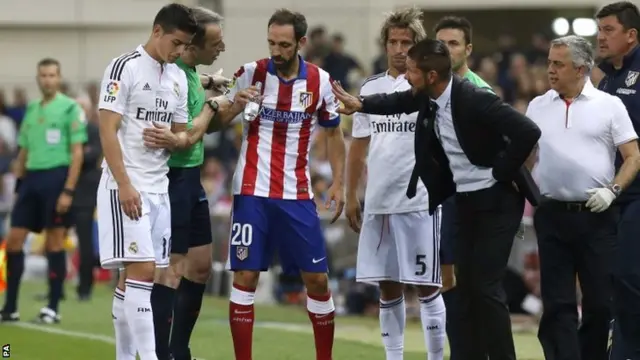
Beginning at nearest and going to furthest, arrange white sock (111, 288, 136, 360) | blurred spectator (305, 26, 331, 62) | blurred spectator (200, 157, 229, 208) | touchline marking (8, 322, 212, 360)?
Result: white sock (111, 288, 136, 360) → touchline marking (8, 322, 212, 360) → blurred spectator (200, 157, 229, 208) → blurred spectator (305, 26, 331, 62)

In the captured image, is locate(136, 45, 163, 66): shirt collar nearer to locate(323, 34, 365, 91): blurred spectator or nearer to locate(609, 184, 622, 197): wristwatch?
locate(609, 184, 622, 197): wristwatch

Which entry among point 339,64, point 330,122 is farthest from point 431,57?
point 339,64

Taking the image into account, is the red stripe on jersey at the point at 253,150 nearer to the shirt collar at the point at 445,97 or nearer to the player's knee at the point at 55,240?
the shirt collar at the point at 445,97

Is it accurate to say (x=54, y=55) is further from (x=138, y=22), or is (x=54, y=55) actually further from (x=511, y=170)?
(x=511, y=170)

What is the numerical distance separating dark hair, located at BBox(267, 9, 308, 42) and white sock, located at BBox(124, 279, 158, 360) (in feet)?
6.77

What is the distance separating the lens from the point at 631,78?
1000cm

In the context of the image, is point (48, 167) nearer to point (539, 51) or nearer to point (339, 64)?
point (339, 64)

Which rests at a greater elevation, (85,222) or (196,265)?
(196,265)

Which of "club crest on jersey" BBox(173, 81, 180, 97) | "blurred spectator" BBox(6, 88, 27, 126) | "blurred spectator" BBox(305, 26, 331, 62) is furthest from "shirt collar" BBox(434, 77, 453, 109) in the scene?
"blurred spectator" BBox(6, 88, 27, 126)

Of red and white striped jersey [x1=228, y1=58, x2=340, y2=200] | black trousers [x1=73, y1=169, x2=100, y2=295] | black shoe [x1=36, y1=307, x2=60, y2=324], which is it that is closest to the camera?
red and white striped jersey [x1=228, y1=58, x2=340, y2=200]

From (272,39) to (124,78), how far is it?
118 cm

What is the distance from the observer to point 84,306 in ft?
54.7

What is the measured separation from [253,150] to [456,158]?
1.50 m

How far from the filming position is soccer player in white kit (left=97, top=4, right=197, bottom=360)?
8984 mm
